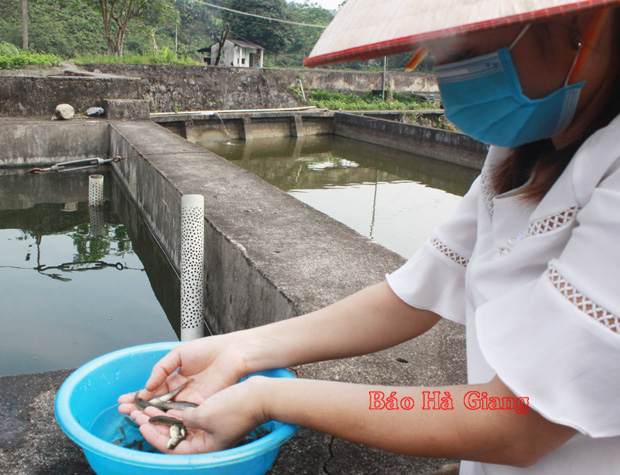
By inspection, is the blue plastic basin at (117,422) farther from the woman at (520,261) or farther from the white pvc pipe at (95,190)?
the white pvc pipe at (95,190)

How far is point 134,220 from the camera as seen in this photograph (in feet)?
19.4

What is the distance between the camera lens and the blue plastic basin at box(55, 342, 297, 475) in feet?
3.06

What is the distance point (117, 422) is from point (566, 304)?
3.78 ft

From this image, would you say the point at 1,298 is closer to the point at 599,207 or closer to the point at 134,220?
the point at 134,220

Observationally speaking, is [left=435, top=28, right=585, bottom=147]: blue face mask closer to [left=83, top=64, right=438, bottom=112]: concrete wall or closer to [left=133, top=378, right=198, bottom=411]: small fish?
[left=133, top=378, right=198, bottom=411]: small fish

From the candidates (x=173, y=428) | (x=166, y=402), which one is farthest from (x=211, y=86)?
(x=173, y=428)

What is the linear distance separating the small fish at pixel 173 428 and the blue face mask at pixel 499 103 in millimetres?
828

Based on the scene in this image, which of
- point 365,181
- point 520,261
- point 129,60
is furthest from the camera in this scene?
point 129,60

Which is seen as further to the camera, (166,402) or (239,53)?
(239,53)

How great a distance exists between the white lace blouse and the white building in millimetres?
35704

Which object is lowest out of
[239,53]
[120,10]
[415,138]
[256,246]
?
[256,246]

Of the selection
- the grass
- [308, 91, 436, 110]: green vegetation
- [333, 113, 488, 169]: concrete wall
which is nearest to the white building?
[308, 91, 436, 110]: green vegetation

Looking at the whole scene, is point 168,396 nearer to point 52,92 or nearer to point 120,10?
point 52,92

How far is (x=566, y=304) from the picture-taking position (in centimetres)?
62
